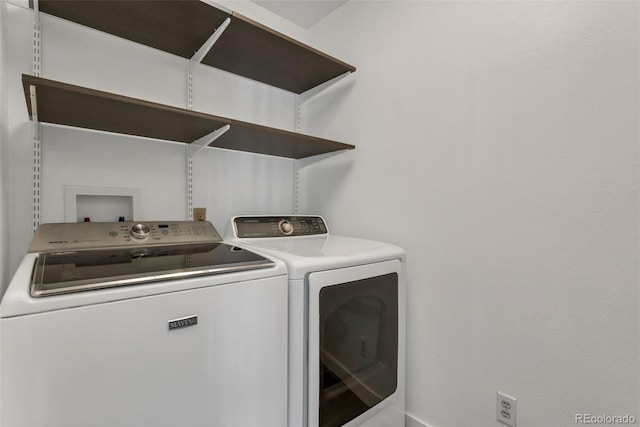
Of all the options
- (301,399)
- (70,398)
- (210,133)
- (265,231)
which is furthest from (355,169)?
(70,398)

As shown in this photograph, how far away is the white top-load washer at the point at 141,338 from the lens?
0.63m

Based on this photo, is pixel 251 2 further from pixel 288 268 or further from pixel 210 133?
pixel 288 268

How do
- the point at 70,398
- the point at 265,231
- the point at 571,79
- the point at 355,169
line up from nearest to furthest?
the point at 70,398
the point at 571,79
the point at 265,231
the point at 355,169

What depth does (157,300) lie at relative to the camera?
0.77 meters

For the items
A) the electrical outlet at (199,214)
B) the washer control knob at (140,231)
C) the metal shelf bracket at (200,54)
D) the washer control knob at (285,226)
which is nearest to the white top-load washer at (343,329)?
the washer control knob at (285,226)

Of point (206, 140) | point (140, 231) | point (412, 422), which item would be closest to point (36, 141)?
point (140, 231)

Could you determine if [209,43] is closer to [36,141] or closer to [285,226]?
[36,141]

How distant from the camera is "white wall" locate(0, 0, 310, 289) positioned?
1218 millimetres

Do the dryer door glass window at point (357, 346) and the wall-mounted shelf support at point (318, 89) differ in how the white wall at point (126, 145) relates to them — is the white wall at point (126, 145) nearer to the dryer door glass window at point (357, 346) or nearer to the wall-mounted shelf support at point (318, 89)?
the wall-mounted shelf support at point (318, 89)

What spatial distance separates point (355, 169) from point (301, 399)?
127cm

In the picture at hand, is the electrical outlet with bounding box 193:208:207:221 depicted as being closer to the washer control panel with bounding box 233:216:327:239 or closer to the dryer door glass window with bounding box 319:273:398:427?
the washer control panel with bounding box 233:216:327:239

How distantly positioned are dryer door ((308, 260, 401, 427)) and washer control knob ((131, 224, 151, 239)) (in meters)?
0.81

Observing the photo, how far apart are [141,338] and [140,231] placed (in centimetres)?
69

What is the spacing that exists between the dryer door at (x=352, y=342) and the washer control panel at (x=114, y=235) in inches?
28.0
